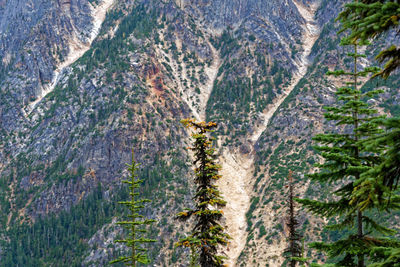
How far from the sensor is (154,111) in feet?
430

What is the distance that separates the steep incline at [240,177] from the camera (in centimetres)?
9944

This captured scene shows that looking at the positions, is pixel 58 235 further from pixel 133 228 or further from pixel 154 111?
pixel 133 228

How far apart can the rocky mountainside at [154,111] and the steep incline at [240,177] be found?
455 mm

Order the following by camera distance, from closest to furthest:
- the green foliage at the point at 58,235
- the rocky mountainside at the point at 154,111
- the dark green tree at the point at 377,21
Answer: the dark green tree at the point at 377,21, the rocky mountainside at the point at 154,111, the green foliage at the point at 58,235

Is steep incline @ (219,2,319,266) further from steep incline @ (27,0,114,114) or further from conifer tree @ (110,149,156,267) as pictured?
steep incline @ (27,0,114,114)

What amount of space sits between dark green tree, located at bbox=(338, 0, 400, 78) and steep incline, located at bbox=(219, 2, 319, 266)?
83850mm

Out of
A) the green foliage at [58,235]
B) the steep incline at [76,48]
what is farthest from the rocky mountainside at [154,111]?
the steep incline at [76,48]

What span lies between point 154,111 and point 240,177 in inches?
1487

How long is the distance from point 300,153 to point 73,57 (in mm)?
116867

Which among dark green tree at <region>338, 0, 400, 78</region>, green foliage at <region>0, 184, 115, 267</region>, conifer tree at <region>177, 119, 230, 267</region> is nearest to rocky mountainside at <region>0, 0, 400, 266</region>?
green foliage at <region>0, 184, 115, 267</region>

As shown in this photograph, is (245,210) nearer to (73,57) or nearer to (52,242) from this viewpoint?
(52,242)

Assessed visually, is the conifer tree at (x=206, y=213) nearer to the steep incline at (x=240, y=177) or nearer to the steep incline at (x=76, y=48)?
the steep incline at (x=240, y=177)

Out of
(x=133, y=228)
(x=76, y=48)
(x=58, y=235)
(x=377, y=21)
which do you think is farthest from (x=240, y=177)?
(x=377, y=21)

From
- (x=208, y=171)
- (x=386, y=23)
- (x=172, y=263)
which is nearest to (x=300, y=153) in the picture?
(x=172, y=263)
